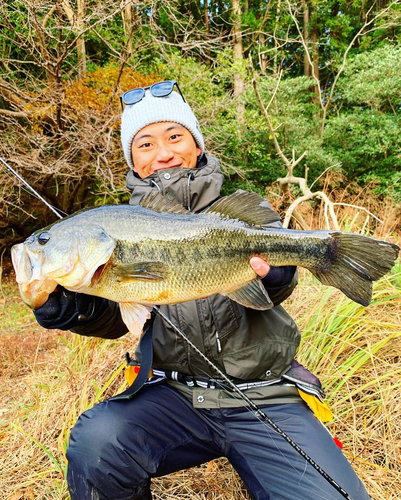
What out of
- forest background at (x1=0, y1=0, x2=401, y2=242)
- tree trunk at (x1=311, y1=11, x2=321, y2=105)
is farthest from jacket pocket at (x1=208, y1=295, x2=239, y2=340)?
tree trunk at (x1=311, y1=11, x2=321, y2=105)

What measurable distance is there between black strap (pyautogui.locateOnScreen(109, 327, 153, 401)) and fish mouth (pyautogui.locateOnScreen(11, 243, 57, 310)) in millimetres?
633

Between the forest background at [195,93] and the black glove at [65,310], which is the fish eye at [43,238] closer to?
the black glove at [65,310]

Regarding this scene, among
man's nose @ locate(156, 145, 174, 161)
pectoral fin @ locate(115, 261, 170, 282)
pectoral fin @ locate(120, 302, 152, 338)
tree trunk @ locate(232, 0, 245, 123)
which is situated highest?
tree trunk @ locate(232, 0, 245, 123)

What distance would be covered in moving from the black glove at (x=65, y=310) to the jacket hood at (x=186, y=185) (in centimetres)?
69

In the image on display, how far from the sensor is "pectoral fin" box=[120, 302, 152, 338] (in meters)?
1.78

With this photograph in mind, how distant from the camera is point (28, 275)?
65.1 inches

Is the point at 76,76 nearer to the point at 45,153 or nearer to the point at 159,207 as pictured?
the point at 45,153

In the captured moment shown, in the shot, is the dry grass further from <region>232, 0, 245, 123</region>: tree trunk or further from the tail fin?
<region>232, 0, 245, 123</region>: tree trunk

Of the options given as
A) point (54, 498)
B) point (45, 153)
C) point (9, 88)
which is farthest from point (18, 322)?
point (54, 498)

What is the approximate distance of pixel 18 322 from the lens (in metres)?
8.41

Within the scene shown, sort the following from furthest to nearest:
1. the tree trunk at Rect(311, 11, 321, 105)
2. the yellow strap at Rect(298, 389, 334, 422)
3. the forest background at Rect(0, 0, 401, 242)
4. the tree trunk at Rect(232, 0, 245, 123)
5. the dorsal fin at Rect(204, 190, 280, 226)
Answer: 1. the tree trunk at Rect(311, 11, 321, 105)
2. the tree trunk at Rect(232, 0, 245, 123)
3. the forest background at Rect(0, 0, 401, 242)
4. the yellow strap at Rect(298, 389, 334, 422)
5. the dorsal fin at Rect(204, 190, 280, 226)

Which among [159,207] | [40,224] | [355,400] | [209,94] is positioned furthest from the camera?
[40,224]

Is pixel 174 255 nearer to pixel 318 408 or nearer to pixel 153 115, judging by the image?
pixel 318 408

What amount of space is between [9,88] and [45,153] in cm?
152
